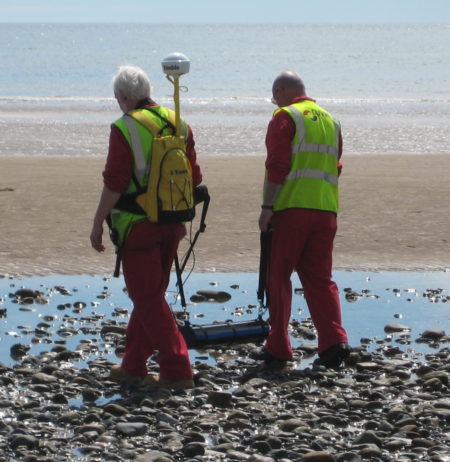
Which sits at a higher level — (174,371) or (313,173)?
(313,173)

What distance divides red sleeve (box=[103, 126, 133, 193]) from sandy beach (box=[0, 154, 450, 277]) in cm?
385

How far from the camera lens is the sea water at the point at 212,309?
8.05 metres

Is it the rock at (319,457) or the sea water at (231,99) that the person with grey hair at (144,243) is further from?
the rock at (319,457)

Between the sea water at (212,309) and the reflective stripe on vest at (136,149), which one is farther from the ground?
the reflective stripe on vest at (136,149)

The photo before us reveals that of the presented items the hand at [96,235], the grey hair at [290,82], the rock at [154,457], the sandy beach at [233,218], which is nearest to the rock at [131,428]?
the rock at [154,457]

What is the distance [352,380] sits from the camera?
7.11 m

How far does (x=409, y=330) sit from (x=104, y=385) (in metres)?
2.47

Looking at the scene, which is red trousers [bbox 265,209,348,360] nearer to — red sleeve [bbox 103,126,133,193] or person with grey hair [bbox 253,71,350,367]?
person with grey hair [bbox 253,71,350,367]

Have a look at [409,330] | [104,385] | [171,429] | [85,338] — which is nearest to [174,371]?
[104,385]

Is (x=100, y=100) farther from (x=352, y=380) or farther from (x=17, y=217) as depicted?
(x=352, y=380)

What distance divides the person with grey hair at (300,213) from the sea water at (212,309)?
1.04 ft

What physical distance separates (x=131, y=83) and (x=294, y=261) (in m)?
1.59

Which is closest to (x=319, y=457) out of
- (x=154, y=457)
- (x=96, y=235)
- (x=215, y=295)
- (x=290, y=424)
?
(x=290, y=424)

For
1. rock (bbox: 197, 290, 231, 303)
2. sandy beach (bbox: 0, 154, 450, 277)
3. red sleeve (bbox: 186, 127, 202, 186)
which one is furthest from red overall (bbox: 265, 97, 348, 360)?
sandy beach (bbox: 0, 154, 450, 277)
